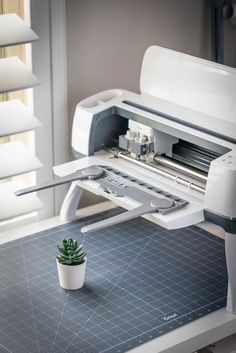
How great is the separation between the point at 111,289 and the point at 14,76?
459 millimetres

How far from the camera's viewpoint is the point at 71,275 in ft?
5.71

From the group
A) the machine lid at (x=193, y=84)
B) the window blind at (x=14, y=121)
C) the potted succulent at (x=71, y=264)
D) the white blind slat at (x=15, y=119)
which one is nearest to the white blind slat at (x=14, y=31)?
the window blind at (x=14, y=121)

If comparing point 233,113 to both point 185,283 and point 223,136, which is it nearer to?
point 223,136

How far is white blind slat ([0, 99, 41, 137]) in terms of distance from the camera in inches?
71.3

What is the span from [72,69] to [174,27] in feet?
1.04

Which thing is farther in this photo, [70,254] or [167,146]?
[167,146]

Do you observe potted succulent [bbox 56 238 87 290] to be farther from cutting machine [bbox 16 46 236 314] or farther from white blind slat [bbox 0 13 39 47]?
white blind slat [bbox 0 13 39 47]

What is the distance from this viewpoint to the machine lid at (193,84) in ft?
5.76

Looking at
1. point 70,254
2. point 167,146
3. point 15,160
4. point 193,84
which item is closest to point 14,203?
point 15,160

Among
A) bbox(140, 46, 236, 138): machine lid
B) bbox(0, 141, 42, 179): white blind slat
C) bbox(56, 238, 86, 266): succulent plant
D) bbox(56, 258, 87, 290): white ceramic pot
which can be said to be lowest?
bbox(56, 258, 87, 290): white ceramic pot

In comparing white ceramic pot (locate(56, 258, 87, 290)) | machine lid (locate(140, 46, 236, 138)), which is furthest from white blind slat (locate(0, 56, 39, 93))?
white ceramic pot (locate(56, 258, 87, 290))

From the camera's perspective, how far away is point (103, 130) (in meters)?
1.92

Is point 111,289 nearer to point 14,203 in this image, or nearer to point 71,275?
point 71,275

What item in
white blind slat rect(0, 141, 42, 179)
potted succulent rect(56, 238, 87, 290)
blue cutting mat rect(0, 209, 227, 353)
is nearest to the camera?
blue cutting mat rect(0, 209, 227, 353)
